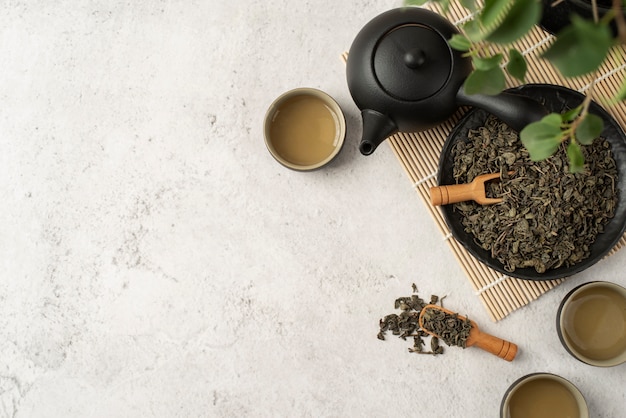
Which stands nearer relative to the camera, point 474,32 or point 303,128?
point 474,32

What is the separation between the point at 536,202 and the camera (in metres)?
1.26

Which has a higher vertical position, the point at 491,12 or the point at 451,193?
the point at 491,12

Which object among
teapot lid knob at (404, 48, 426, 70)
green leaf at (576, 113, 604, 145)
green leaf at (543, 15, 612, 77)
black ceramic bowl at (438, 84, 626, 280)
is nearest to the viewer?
green leaf at (543, 15, 612, 77)

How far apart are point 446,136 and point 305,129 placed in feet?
1.10

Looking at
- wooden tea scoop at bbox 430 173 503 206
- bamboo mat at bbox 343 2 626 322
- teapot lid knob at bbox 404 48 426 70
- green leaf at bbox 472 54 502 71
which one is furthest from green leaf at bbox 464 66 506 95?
bamboo mat at bbox 343 2 626 322

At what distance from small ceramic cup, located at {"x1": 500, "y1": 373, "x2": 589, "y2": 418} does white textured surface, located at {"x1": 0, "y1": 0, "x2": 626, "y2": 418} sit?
0.22 ft

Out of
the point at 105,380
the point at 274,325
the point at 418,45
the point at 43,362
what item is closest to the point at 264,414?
the point at 274,325

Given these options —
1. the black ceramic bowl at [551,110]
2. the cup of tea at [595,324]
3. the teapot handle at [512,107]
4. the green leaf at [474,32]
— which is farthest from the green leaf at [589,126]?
the cup of tea at [595,324]

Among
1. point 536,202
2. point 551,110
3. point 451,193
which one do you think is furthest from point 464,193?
point 551,110

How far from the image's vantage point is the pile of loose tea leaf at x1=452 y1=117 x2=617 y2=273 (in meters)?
1.25

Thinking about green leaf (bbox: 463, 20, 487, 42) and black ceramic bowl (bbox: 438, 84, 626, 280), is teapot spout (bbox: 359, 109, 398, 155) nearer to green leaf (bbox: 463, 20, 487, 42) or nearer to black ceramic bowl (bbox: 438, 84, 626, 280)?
black ceramic bowl (bbox: 438, 84, 626, 280)

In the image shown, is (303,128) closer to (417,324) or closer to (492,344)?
(417,324)

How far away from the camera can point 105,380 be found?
4.96ft

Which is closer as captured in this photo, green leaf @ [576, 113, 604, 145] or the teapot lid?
green leaf @ [576, 113, 604, 145]
